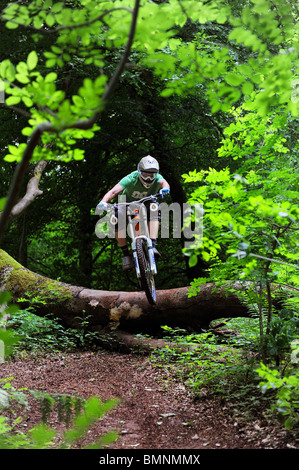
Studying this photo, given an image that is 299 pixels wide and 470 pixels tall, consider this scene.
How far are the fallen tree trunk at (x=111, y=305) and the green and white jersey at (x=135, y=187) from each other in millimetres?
1665

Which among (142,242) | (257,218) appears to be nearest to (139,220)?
(142,242)

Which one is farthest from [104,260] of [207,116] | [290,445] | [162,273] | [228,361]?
[290,445]

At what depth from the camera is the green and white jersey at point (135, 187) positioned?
6.47 metres

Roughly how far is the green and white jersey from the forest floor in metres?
2.37

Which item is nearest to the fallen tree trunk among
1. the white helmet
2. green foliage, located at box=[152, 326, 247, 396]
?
green foliage, located at box=[152, 326, 247, 396]

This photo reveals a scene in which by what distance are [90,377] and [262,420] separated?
2774mm

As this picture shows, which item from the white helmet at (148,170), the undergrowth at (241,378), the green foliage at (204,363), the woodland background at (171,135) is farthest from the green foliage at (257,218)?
the white helmet at (148,170)

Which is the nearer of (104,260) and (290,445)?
(290,445)

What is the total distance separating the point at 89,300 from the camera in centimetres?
752

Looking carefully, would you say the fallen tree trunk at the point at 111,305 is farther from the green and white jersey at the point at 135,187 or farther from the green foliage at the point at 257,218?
the green foliage at the point at 257,218

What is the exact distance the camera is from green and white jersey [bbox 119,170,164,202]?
6473mm

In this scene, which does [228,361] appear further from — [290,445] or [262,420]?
[290,445]

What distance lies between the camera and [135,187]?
21.4 ft

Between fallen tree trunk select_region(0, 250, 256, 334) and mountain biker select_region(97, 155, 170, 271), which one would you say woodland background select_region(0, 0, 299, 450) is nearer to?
fallen tree trunk select_region(0, 250, 256, 334)
